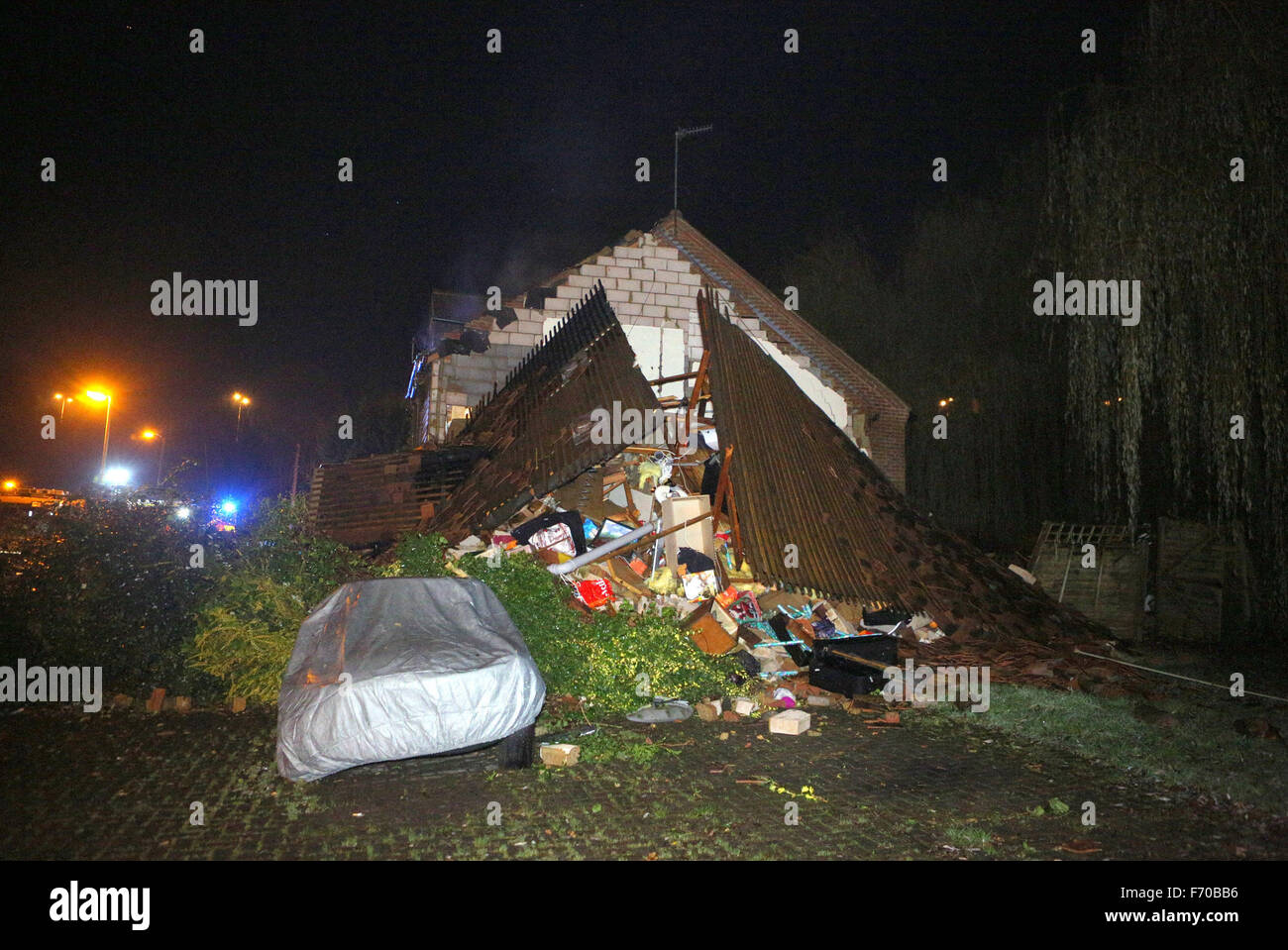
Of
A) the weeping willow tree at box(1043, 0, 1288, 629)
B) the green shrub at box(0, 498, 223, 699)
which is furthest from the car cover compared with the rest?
the weeping willow tree at box(1043, 0, 1288, 629)

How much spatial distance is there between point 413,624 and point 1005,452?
23.4 m

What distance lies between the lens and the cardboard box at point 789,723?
781 cm

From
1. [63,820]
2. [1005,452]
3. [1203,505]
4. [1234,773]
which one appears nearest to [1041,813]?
[1234,773]

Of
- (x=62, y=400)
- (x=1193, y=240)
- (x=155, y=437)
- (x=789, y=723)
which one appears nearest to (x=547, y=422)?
(x=789, y=723)

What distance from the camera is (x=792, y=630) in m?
10.2

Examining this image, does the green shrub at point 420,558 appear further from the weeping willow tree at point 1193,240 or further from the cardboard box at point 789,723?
the weeping willow tree at point 1193,240

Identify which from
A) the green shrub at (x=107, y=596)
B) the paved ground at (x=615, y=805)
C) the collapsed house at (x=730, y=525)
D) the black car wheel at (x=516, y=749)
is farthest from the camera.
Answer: the collapsed house at (x=730, y=525)

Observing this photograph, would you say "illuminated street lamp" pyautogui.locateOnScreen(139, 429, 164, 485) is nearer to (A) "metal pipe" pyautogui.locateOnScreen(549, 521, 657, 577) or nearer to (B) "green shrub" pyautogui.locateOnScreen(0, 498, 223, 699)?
(B) "green shrub" pyautogui.locateOnScreen(0, 498, 223, 699)

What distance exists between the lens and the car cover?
18.0 ft

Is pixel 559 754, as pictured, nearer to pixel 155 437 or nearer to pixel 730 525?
pixel 730 525

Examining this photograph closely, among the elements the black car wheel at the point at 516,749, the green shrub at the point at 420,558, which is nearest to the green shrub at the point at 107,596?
the green shrub at the point at 420,558

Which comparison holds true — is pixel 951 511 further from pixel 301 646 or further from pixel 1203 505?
pixel 301 646

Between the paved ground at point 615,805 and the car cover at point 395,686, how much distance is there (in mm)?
486

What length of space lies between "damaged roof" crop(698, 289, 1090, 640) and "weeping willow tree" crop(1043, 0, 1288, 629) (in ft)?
8.02
